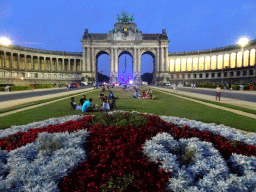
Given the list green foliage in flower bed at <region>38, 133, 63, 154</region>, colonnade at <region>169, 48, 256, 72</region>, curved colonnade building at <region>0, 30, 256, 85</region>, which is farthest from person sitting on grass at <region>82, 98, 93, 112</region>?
colonnade at <region>169, 48, 256, 72</region>

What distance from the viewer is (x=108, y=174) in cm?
365

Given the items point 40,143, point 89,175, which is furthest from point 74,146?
point 89,175

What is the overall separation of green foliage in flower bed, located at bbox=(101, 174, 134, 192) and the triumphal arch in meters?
88.4

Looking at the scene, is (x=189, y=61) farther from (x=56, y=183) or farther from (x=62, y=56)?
(x=56, y=183)

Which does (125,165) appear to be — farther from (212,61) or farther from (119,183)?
(212,61)

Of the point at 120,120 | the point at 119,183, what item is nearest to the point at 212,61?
the point at 120,120

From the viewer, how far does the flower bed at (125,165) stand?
3381 mm

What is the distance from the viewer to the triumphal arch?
9231cm

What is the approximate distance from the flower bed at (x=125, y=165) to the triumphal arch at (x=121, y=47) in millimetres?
87023

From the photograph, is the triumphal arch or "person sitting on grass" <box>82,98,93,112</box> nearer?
"person sitting on grass" <box>82,98,93,112</box>

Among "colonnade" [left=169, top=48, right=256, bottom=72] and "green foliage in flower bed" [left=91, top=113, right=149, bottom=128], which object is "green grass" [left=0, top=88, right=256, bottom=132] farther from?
"colonnade" [left=169, top=48, right=256, bottom=72]

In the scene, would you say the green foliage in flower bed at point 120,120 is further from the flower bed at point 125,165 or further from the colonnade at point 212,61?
the colonnade at point 212,61

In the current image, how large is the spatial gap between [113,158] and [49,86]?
6267 cm

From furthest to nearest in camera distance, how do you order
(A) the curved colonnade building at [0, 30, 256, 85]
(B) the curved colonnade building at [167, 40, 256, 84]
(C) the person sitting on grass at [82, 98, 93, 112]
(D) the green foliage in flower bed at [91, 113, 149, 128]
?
(B) the curved colonnade building at [167, 40, 256, 84] → (A) the curved colonnade building at [0, 30, 256, 85] → (C) the person sitting on grass at [82, 98, 93, 112] → (D) the green foliage in flower bed at [91, 113, 149, 128]
